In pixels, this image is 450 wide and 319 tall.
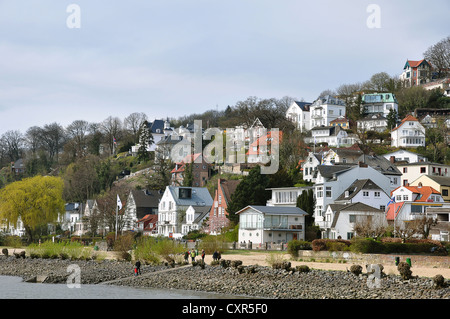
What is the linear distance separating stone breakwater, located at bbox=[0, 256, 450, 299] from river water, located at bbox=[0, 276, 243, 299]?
1500 mm

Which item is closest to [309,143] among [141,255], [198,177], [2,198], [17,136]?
[198,177]

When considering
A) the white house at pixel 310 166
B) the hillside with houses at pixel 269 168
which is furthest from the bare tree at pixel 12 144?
the white house at pixel 310 166

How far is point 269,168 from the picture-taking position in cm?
8006

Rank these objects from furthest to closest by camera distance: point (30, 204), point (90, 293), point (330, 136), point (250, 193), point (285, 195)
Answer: point (330, 136) → point (30, 204) → point (285, 195) → point (250, 193) → point (90, 293)

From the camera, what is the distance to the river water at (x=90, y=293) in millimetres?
35094

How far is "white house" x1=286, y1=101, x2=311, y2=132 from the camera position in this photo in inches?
4862

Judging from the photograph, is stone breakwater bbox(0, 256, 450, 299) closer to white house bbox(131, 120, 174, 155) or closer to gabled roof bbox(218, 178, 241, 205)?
gabled roof bbox(218, 178, 241, 205)

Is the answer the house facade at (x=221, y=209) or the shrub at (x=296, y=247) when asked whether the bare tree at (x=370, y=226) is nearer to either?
the shrub at (x=296, y=247)

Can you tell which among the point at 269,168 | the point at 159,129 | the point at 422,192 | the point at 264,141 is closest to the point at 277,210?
the point at 422,192

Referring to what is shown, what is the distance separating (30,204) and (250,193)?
1045 inches

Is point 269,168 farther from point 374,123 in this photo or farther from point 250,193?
point 374,123

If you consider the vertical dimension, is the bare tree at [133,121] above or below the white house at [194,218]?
above

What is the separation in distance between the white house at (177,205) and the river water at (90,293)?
40367mm

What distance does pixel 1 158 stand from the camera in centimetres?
14588
